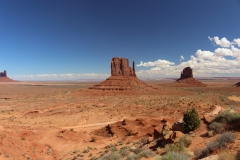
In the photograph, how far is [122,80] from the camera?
74.1 m

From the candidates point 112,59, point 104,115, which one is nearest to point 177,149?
point 104,115

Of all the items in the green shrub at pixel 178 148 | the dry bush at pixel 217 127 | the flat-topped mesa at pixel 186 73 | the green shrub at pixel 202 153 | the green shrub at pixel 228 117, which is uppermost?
the flat-topped mesa at pixel 186 73

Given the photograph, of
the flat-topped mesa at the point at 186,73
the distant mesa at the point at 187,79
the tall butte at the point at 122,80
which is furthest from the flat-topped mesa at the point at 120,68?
the flat-topped mesa at the point at 186,73

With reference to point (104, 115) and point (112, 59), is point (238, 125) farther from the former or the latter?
point (112, 59)

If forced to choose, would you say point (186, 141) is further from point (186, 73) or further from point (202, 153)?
point (186, 73)

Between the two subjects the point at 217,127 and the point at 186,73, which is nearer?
the point at 217,127

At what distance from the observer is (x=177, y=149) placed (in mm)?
8094

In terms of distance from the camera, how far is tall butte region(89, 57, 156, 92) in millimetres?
67769

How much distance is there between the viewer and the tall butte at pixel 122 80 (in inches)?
2668

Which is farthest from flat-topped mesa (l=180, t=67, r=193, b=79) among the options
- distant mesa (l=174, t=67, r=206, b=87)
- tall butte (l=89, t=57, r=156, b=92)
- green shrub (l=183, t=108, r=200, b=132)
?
green shrub (l=183, t=108, r=200, b=132)

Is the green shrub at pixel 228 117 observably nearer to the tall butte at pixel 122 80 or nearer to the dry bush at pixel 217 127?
the dry bush at pixel 217 127

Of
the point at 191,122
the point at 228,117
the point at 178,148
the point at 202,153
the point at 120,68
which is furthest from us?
the point at 120,68

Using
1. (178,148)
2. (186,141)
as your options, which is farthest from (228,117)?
(178,148)

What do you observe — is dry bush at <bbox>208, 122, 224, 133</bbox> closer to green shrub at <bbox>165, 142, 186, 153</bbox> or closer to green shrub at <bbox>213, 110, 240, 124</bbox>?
green shrub at <bbox>213, 110, 240, 124</bbox>
